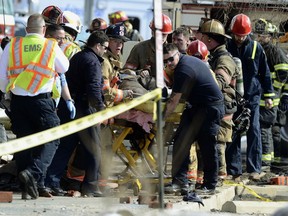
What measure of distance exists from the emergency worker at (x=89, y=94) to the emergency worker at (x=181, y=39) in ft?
6.38

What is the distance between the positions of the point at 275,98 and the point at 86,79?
16.1ft

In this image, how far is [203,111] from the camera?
13.2 m

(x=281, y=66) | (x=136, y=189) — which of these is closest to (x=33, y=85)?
(x=136, y=189)

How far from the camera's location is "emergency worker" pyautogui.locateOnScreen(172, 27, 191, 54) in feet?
47.9

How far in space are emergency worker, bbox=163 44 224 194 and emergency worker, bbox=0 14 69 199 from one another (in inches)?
62.3

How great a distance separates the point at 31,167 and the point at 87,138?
3.48ft

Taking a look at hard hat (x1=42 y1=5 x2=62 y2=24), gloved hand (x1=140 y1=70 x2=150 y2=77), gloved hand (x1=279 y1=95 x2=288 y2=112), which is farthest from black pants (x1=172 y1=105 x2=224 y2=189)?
gloved hand (x1=279 y1=95 x2=288 y2=112)

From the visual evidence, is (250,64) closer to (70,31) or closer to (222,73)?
(222,73)

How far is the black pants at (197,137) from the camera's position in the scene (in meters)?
13.2

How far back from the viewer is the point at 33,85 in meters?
11.8

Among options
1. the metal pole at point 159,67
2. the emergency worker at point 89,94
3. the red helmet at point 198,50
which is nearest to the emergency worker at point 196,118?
the emergency worker at point 89,94

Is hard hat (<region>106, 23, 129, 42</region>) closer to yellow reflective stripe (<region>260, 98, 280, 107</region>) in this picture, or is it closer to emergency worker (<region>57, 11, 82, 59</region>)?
emergency worker (<region>57, 11, 82, 59</region>)

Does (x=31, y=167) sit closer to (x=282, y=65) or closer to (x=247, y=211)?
(x=247, y=211)

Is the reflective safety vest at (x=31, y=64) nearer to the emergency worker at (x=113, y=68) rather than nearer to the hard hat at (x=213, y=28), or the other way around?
the emergency worker at (x=113, y=68)
